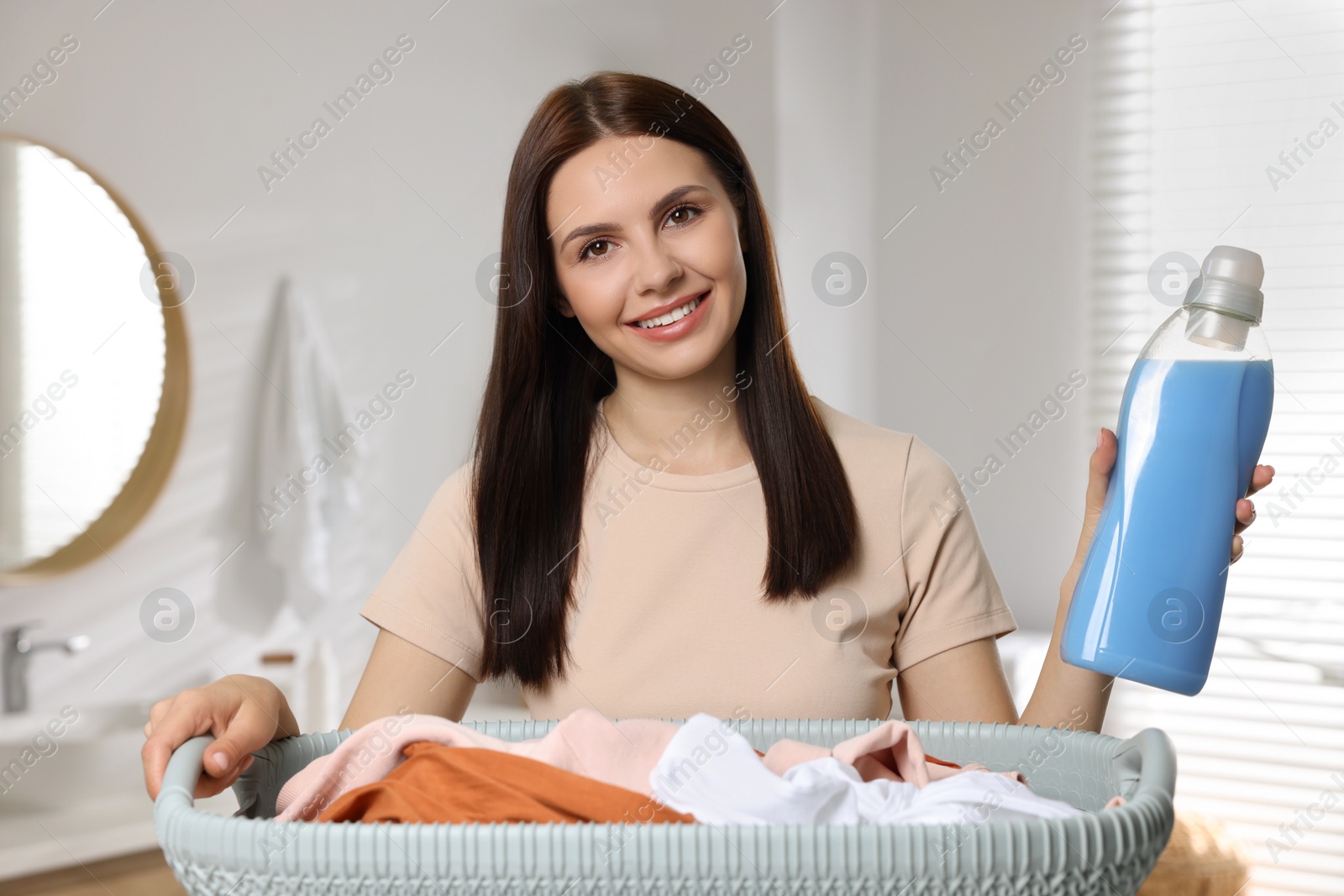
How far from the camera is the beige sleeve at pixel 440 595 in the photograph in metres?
0.95

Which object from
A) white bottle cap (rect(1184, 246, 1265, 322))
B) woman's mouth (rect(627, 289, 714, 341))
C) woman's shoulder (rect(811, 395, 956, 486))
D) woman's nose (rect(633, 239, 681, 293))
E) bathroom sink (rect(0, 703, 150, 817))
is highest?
woman's nose (rect(633, 239, 681, 293))

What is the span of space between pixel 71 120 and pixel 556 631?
1268mm

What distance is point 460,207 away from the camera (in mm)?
2027

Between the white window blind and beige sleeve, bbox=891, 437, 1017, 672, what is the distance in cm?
127

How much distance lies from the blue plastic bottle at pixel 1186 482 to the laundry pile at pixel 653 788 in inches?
5.7

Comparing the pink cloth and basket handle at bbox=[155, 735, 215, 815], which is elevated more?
the pink cloth

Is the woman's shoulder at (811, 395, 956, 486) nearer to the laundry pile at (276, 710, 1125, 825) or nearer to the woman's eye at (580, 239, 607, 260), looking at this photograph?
the woman's eye at (580, 239, 607, 260)

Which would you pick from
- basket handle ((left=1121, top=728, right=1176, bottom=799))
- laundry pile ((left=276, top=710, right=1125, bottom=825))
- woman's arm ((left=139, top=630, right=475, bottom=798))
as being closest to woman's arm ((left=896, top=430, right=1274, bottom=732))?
basket handle ((left=1121, top=728, right=1176, bottom=799))

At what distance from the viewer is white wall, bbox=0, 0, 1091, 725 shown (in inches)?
67.7

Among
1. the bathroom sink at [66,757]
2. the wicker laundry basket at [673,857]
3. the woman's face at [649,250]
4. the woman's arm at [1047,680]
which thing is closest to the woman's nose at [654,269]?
the woman's face at [649,250]

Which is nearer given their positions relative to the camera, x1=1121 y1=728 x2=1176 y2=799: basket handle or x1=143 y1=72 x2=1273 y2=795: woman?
x1=1121 y1=728 x2=1176 y2=799: basket handle

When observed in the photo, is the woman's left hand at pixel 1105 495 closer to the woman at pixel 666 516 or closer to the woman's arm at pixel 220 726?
the woman at pixel 666 516

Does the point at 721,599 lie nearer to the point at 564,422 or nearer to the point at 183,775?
the point at 564,422

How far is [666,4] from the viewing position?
2.25m
